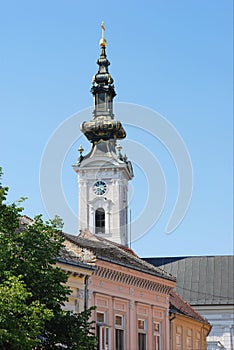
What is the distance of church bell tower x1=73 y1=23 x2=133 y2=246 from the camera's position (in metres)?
90.9

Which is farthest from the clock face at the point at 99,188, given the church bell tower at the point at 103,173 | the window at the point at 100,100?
the window at the point at 100,100

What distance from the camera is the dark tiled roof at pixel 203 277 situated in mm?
78625

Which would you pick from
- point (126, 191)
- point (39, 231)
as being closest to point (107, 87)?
point (126, 191)

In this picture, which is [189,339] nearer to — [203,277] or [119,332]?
[119,332]

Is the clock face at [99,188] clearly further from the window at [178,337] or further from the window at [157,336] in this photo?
the window at [157,336]

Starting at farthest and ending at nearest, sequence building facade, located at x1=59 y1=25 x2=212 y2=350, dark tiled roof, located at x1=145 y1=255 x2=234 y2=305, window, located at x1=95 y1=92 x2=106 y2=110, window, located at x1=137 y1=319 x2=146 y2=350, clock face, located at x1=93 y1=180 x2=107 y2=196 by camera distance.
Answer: window, located at x1=95 y1=92 x2=106 y2=110
clock face, located at x1=93 y1=180 x2=107 y2=196
dark tiled roof, located at x1=145 y1=255 x2=234 y2=305
window, located at x1=137 y1=319 x2=146 y2=350
building facade, located at x1=59 y1=25 x2=212 y2=350

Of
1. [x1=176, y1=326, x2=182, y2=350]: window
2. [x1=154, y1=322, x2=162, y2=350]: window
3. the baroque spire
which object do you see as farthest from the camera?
the baroque spire

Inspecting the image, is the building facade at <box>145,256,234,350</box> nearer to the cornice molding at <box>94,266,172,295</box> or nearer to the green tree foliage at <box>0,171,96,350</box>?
the cornice molding at <box>94,266,172,295</box>

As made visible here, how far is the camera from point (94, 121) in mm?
90125

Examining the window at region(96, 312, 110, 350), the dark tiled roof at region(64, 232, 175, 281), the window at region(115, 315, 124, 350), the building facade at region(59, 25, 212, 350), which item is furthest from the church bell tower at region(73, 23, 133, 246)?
the window at region(96, 312, 110, 350)

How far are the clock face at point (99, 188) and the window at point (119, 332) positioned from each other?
54254 millimetres

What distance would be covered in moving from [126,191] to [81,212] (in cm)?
562

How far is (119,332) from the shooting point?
123 feet

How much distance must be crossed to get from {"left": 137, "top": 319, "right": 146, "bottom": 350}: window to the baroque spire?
51549 millimetres
